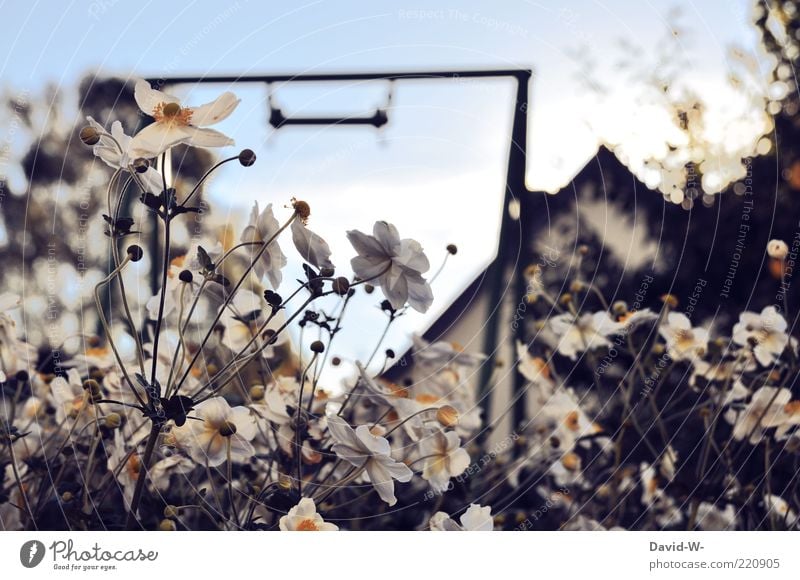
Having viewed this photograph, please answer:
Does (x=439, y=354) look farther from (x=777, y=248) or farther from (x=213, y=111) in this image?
(x=777, y=248)

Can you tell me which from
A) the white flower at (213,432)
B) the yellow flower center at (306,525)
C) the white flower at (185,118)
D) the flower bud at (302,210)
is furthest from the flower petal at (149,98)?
the yellow flower center at (306,525)

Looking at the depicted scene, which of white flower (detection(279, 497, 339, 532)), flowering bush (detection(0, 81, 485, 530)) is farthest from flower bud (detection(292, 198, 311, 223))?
white flower (detection(279, 497, 339, 532))

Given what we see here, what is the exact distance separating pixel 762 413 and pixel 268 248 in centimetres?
65

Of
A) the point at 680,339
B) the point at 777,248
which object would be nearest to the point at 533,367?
the point at 680,339

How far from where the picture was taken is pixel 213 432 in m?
0.65

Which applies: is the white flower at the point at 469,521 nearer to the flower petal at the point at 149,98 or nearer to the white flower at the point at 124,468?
the white flower at the point at 124,468

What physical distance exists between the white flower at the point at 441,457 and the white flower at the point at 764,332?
44 centimetres

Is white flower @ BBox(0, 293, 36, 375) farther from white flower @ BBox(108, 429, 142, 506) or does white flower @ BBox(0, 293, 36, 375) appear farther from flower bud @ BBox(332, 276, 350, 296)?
flower bud @ BBox(332, 276, 350, 296)

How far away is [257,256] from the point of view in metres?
0.60

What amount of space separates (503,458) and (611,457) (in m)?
0.14

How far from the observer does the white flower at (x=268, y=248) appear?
2.01ft

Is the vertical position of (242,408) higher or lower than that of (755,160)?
lower
